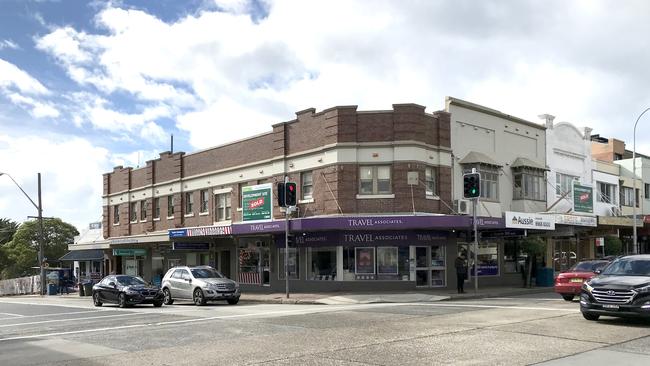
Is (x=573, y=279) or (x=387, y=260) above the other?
(x=387, y=260)

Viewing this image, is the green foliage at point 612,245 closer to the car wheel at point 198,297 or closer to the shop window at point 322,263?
the shop window at point 322,263

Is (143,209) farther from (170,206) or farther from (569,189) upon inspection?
(569,189)

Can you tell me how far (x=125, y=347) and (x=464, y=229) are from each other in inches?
763

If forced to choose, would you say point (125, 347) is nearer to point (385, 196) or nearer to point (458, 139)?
point (385, 196)

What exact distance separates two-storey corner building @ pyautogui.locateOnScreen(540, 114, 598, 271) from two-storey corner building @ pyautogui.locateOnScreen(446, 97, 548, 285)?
4.87 ft

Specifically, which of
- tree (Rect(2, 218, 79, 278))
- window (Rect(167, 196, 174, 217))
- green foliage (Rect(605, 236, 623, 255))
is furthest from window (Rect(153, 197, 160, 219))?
tree (Rect(2, 218, 79, 278))

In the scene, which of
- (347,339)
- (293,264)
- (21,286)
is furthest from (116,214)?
(347,339)

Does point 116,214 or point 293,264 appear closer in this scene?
point 293,264

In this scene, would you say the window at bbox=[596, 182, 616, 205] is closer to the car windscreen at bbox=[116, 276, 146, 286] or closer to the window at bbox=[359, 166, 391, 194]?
the window at bbox=[359, 166, 391, 194]

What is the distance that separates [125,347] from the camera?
37.3 ft

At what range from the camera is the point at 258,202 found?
31484 millimetres

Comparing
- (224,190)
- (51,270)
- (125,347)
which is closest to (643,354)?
(125,347)

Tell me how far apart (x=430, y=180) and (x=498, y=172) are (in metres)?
5.43

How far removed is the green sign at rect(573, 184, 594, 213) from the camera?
1369 inches
